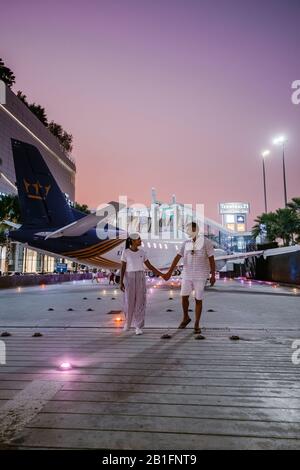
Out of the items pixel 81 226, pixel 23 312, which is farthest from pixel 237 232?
pixel 23 312

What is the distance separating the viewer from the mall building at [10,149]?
49344 millimetres

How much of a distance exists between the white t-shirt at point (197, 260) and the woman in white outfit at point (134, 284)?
0.92 meters

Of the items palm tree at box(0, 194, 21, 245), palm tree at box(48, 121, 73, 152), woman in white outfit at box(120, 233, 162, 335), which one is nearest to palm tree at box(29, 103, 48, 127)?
palm tree at box(48, 121, 73, 152)

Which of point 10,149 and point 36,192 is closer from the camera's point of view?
point 36,192

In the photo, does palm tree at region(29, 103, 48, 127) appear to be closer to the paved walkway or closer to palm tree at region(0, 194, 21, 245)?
palm tree at region(0, 194, 21, 245)

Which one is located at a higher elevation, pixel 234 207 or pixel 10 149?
pixel 234 207

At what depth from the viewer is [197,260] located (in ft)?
20.7

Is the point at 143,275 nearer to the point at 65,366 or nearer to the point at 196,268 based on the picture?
the point at 196,268

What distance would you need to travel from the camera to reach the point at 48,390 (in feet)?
9.75

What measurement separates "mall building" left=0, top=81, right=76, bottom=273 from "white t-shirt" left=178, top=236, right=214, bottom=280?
113 ft

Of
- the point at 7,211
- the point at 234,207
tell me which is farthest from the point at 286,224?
the point at 234,207

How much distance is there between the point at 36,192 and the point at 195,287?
13406 mm
